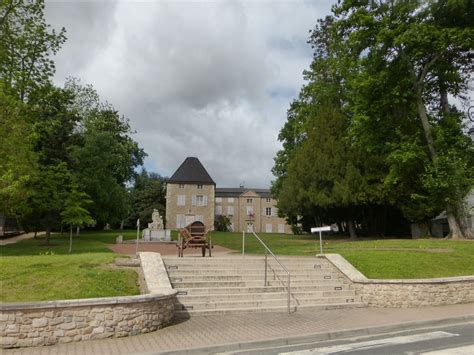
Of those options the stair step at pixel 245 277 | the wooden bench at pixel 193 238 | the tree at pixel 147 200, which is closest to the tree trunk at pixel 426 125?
the stair step at pixel 245 277

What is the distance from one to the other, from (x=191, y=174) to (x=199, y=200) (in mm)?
4554

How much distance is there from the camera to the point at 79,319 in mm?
8172

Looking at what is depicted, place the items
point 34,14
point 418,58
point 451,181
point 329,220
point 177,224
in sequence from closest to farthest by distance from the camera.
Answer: point 451,181
point 418,58
point 34,14
point 329,220
point 177,224

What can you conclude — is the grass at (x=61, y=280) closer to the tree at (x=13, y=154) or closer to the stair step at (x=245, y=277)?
the stair step at (x=245, y=277)

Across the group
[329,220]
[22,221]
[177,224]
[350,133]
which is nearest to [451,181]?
[350,133]

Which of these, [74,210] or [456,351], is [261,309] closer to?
[456,351]

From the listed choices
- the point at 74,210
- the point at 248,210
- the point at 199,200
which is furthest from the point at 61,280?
the point at 248,210

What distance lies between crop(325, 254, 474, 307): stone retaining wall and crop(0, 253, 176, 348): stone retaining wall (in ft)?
20.5

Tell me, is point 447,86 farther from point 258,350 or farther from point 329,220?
point 258,350

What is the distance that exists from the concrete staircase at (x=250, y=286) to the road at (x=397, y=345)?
2.86m

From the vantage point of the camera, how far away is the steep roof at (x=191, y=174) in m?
68.8

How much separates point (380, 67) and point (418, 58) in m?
2.16

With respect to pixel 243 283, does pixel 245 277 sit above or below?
above

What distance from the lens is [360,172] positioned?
30375 millimetres
